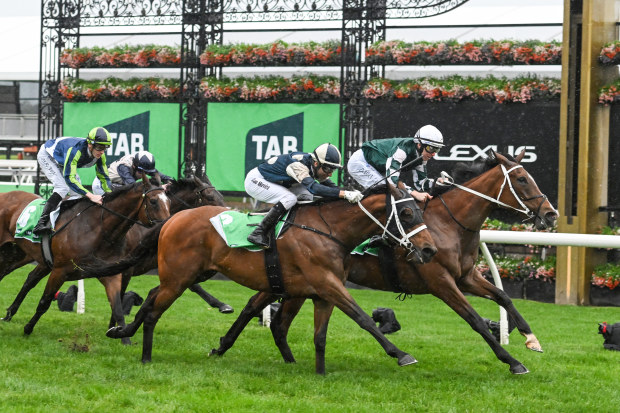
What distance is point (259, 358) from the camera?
788 cm

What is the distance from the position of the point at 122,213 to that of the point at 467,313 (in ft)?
10.3

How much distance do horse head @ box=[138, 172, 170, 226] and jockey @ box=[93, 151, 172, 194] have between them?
1.59 ft

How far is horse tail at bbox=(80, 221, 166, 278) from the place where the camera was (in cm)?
788

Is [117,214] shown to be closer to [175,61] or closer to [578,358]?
[578,358]

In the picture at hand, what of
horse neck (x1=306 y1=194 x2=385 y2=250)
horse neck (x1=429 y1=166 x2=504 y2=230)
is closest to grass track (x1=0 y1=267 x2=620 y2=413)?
horse neck (x1=306 y1=194 x2=385 y2=250)

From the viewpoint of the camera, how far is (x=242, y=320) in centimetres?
784

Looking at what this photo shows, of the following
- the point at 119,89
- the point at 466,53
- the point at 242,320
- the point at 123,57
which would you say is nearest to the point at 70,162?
the point at 242,320

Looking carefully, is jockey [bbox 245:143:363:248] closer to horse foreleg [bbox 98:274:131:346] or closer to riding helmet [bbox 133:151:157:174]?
horse foreleg [bbox 98:274:131:346]

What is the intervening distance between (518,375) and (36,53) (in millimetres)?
18533

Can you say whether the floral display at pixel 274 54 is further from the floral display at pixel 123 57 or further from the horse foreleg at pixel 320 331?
the horse foreleg at pixel 320 331

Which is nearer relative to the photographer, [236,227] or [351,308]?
[351,308]

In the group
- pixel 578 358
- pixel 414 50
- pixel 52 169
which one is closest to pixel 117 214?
pixel 52 169

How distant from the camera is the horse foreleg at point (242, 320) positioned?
7.81 m

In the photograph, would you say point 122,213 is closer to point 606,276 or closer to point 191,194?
point 191,194
